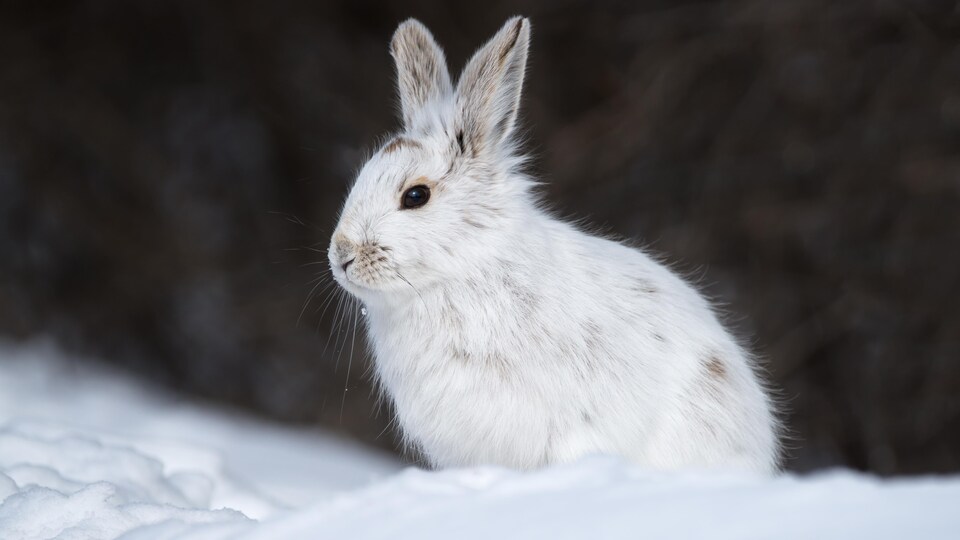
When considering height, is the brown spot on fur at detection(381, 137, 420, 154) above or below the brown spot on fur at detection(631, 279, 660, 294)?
above

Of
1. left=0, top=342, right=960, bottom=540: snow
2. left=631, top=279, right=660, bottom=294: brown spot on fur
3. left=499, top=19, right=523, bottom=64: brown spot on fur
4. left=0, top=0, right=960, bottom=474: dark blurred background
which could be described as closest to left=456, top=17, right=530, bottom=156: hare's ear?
left=499, top=19, right=523, bottom=64: brown spot on fur

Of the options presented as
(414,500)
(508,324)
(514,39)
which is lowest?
(414,500)

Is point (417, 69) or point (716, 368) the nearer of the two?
point (716, 368)

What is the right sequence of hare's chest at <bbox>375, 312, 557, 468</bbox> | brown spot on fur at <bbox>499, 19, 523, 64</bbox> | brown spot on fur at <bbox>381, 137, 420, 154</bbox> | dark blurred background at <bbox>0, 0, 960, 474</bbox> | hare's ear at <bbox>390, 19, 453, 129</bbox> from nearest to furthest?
hare's chest at <bbox>375, 312, 557, 468</bbox>, brown spot on fur at <bbox>499, 19, 523, 64</bbox>, brown spot on fur at <bbox>381, 137, 420, 154</bbox>, hare's ear at <bbox>390, 19, 453, 129</bbox>, dark blurred background at <bbox>0, 0, 960, 474</bbox>

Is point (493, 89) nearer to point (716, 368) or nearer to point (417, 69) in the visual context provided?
point (417, 69)

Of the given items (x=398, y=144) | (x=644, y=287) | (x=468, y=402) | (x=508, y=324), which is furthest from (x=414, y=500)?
(x=398, y=144)

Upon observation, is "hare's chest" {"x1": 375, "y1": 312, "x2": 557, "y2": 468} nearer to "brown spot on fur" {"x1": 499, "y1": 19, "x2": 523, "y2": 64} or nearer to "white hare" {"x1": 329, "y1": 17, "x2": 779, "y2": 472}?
"white hare" {"x1": 329, "y1": 17, "x2": 779, "y2": 472}

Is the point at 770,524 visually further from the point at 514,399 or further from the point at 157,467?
the point at 157,467
